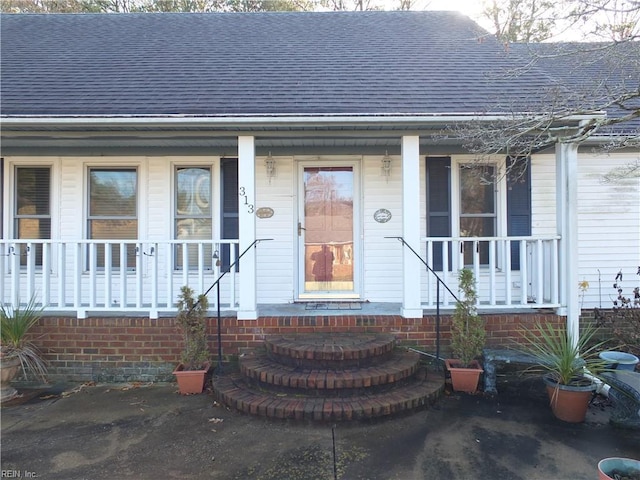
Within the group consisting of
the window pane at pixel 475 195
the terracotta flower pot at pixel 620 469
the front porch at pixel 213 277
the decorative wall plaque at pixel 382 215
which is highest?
the window pane at pixel 475 195

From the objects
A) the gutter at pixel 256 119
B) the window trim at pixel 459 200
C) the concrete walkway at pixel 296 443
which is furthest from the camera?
the window trim at pixel 459 200

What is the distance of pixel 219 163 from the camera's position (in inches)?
236

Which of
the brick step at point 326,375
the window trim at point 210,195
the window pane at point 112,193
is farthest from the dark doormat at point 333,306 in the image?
the window pane at point 112,193

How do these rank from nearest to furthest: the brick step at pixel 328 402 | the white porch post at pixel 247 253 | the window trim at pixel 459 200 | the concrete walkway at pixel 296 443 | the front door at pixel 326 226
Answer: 1. the concrete walkway at pixel 296 443
2. the brick step at pixel 328 402
3. the white porch post at pixel 247 253
4. the window trim at pixel 459 200
5. the front door at pixel 326 226

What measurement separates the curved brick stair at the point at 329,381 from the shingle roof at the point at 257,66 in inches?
104

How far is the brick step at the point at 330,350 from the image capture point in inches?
163

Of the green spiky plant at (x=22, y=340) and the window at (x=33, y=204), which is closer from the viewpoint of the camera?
the green spiky plant at (x=22, y=340)

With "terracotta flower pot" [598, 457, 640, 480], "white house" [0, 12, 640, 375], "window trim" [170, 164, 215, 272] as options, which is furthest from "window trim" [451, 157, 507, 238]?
"terracotta flower pot" [598, 457, 640, 480]

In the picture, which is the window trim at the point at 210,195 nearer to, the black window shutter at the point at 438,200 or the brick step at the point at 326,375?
Answer: the brick step at the point at 326,375

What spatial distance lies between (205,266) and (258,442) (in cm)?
329

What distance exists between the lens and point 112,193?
6098 mm

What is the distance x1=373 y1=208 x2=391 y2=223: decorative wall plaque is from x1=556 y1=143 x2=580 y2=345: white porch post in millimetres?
2223

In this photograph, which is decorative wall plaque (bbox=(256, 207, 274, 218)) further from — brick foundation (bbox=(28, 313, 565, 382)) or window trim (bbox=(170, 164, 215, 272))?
brick foundation (bbox=(28, 313, 565, 382))

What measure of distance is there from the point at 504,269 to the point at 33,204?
6858mm
